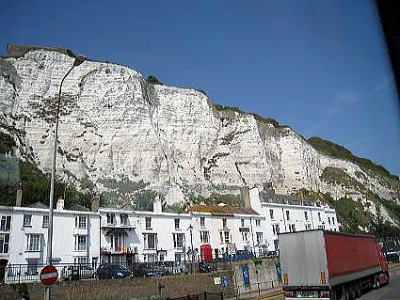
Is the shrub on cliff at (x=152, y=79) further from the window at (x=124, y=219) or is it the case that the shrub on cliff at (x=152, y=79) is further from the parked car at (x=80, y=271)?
the parked car at (x=80, y=271)

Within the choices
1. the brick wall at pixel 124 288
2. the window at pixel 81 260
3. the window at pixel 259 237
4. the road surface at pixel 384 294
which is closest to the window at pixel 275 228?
the window at pixel 259 237

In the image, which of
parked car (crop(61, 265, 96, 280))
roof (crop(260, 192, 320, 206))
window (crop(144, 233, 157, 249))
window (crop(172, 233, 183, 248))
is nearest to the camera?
parked car (crop(61, 265, 96, 280))

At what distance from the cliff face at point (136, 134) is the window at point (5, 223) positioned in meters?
23.6

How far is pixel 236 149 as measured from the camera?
260 feet

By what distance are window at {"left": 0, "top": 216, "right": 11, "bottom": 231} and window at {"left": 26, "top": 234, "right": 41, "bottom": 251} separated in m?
1.97

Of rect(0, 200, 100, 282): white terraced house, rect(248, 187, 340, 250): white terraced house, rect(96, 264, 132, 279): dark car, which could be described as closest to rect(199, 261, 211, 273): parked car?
A: rect(96, 264, 132, 279): dark car

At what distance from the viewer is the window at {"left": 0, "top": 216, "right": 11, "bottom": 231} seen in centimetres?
3513

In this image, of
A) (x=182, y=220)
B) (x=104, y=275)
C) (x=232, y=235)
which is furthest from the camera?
(x=232, y=235)

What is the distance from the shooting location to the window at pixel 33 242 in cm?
3584

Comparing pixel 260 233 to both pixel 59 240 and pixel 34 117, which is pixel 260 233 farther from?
pixel 34 117

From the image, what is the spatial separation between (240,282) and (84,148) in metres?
41.1

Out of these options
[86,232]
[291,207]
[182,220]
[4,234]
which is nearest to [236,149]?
[291,207]

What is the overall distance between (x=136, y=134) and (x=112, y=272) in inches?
1662

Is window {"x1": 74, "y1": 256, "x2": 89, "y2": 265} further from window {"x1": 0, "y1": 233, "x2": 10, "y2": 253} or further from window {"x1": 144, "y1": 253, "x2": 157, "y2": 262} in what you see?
window {"x1": 144, "y1": 253, "x2": 157, "y2": 262}
